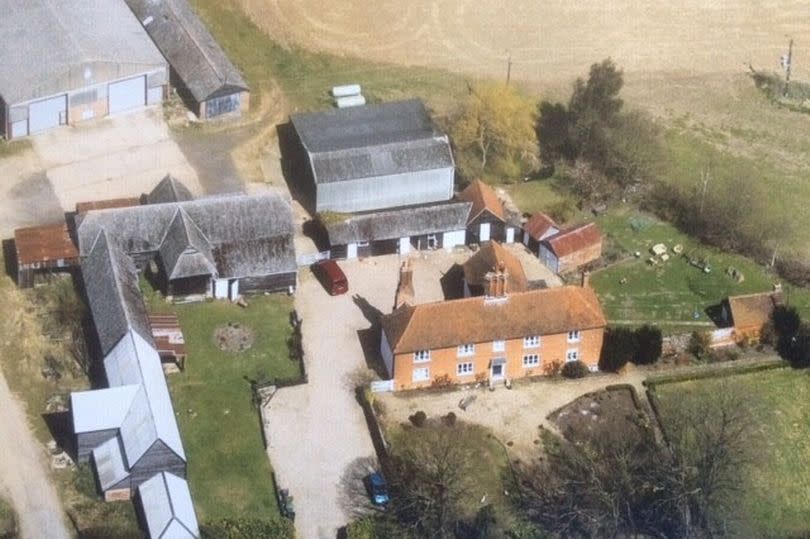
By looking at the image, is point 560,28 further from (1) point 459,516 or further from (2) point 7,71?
(1) point 459,516

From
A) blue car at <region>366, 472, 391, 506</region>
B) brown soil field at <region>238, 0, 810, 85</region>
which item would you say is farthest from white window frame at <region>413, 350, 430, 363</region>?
brown soil field at <region>238, 0, 810, 85</region>

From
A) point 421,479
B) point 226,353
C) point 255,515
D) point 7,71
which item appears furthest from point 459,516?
point 7,71

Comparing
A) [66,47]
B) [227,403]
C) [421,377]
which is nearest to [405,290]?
[421,377]

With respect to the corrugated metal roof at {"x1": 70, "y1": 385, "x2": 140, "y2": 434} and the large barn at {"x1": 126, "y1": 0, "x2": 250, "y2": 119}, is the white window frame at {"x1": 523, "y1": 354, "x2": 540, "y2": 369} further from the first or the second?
the large barn at {"x1": 126, "y1": 0, "x2": 250, "y2": 119}

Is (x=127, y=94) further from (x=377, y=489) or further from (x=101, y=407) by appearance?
(x=377, y=489)

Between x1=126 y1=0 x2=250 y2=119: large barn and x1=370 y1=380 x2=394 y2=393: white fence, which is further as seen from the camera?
x1=126 y1=0 x2=250 y2=119: large barn

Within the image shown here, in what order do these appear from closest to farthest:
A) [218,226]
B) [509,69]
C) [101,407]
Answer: [101,407] < [218,226] < [509,69]
